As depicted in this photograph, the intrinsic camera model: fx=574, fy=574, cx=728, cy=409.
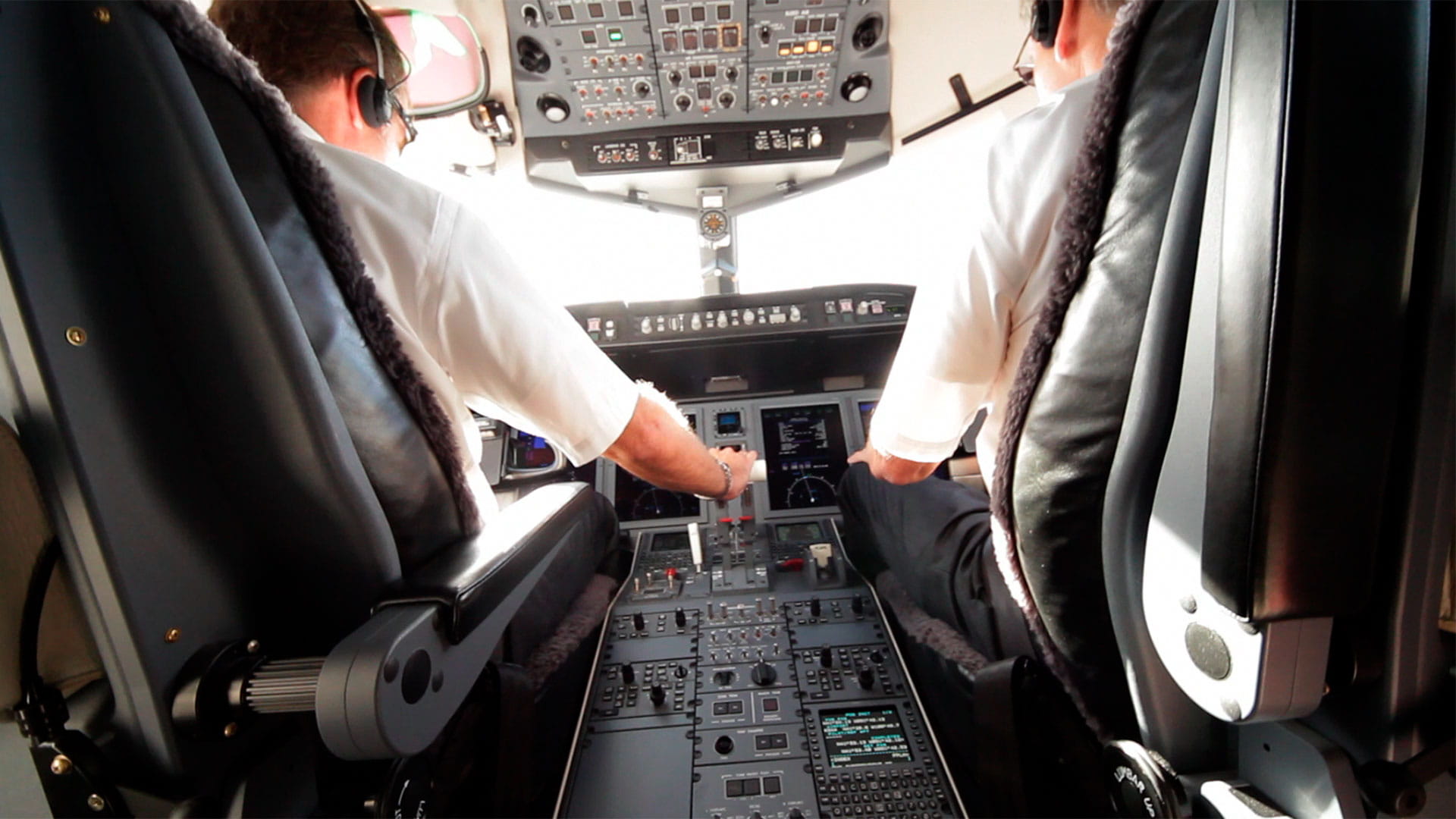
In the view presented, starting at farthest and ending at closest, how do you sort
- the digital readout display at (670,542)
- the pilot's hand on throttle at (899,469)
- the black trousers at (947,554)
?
the digital readout display at (670,542), the pilot's hand on throttle at (899,469), the black trousers at (947,554)

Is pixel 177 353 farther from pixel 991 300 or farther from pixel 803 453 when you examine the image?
pixel 803 453

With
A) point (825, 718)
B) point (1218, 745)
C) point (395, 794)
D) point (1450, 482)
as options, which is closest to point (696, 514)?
point (825, 718)

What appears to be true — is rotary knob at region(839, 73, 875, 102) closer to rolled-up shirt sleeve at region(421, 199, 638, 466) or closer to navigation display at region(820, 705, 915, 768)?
rolled-up shirt sleeve at region(421, 199, 638, 466)

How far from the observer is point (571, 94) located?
1.83m

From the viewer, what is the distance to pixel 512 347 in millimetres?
799

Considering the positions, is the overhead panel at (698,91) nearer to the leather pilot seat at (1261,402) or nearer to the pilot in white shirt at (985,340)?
the pilot in white shirt at (985,340)

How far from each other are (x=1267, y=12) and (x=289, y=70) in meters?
1.13

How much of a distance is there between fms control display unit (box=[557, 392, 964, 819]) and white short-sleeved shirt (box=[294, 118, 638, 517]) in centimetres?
61

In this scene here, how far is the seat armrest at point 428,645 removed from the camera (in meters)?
0.49

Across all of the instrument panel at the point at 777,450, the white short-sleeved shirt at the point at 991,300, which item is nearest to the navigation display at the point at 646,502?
the instrument panel at the point at 777,450

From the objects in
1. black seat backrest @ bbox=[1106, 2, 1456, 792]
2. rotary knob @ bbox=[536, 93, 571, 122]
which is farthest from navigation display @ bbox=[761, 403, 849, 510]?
black seat backrest @ bbox=[1106, 2, 1456, 792]

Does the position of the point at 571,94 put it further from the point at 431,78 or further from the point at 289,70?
the point at 289,70

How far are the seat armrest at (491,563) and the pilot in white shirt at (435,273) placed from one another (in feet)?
0.29

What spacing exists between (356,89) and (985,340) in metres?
1.04
